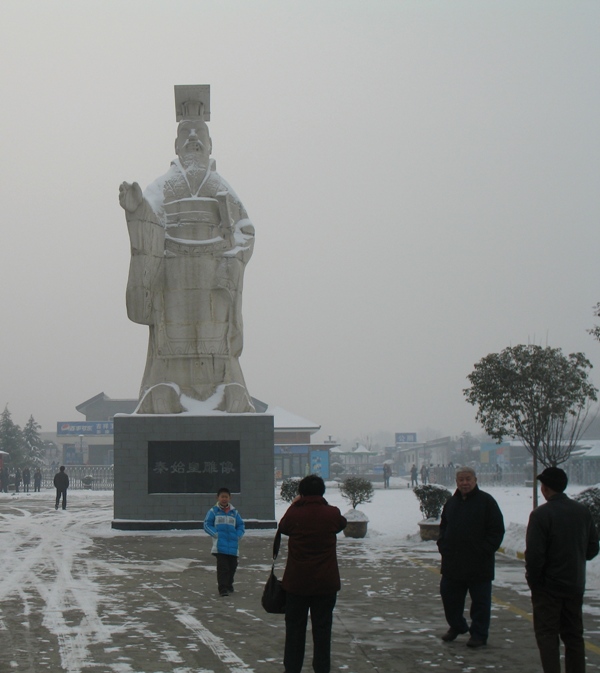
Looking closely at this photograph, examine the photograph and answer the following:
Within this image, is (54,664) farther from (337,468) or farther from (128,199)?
(337,468)

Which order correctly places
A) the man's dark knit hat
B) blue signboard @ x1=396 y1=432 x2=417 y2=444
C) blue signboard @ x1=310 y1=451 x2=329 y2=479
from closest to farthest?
the man's dark knit hat → blue signboard @ x1=310 y1=451 x2=329 y2=479 → blue signboard @ x1=396 y1=432 x2=417 y2=444

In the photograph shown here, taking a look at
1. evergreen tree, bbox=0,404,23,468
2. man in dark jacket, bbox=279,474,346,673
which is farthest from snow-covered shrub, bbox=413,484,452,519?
evergreen tree, bbox=0,404,23,468

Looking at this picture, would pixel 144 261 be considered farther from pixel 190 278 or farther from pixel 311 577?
pixel 311 577

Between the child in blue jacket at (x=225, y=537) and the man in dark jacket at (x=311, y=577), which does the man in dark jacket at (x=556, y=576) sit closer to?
the man in dark jacket at (x=311, y=577)

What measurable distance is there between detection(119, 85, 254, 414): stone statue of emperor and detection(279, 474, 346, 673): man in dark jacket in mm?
11783

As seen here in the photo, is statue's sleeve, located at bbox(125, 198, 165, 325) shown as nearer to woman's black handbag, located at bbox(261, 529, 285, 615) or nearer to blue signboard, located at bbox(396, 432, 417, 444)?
woman's black handbag, located at bbox(261, 529, 285, 615)

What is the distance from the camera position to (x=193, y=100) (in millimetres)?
18594

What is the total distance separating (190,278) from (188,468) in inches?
158

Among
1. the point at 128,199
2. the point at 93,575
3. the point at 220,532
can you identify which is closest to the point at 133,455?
the point at 128,199

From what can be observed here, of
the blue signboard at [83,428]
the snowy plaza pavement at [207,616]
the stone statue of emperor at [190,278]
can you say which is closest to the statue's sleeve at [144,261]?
the stone statue of emperor at [190,278]

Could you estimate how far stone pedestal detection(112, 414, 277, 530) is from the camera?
Answer: 15914 mm

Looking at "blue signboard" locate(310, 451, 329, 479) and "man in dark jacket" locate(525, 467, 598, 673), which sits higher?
"man in dark jacket" locate(525, 467, 598, 673)

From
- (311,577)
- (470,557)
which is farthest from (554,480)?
(311,577)

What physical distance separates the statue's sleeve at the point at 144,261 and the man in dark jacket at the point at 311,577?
12.6m
